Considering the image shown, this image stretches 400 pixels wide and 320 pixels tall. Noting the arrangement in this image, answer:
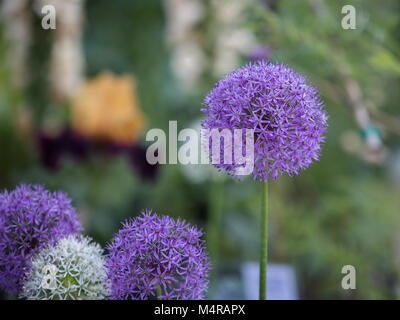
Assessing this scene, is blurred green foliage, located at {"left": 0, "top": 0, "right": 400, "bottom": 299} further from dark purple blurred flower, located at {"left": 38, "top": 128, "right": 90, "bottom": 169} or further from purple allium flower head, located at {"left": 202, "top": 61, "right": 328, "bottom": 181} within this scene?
purple allium flower head, located at {"left": 202, "top": 61, "right": 328, "bottom": 181}

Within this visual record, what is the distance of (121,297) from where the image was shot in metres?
0.55

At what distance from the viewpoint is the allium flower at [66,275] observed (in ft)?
1.82

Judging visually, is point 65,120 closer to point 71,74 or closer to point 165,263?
point 71,74

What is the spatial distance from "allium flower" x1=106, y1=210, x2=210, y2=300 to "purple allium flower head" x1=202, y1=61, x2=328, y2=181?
0.11m

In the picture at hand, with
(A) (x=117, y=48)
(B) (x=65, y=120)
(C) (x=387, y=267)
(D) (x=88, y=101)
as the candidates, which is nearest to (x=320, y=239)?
(C) (x=387, y=267)

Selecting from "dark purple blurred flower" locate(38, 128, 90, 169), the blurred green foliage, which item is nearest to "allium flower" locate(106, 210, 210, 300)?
the blurred green foliage

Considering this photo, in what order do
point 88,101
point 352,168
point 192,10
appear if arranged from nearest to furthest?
point 88,101 < point 192,10 < point 352,168

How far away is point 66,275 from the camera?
56cm

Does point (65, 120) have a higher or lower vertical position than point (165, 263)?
higher

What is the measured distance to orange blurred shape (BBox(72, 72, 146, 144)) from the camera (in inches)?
70.6

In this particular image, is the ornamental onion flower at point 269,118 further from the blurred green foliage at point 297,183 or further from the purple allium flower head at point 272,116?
the blurred green foliage at point 297,183

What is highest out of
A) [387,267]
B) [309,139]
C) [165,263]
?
[309,139]
